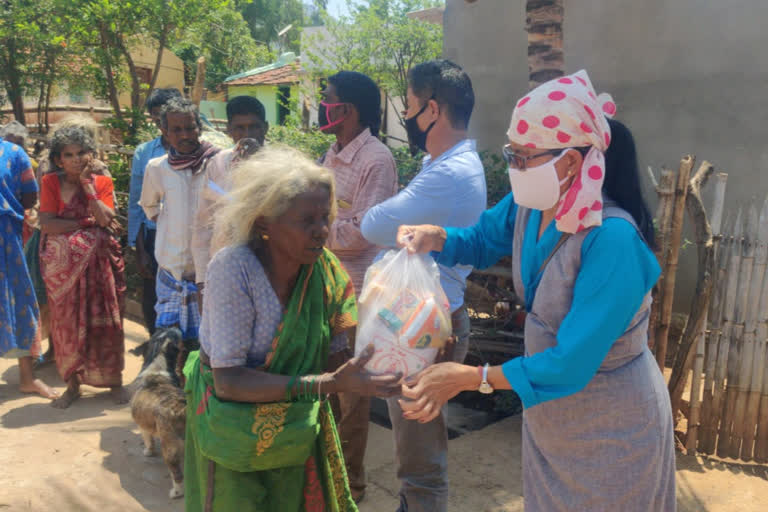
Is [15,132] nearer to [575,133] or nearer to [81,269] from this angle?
[81,269]

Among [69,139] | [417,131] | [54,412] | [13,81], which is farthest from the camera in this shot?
[13,81]

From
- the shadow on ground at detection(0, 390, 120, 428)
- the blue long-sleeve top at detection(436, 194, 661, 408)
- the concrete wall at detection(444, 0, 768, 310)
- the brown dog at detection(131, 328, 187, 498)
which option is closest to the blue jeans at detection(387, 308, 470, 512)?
the blue long-sleeve top at detection(436, 194, 661, 408)

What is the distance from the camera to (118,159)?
30.5ft

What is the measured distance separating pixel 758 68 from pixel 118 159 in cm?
828

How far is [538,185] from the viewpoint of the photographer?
1957 millimetres

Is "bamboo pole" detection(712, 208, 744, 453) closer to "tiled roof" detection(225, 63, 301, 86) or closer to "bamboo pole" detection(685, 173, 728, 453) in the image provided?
"bamboo pole" detection(685, 173, 728, 453)

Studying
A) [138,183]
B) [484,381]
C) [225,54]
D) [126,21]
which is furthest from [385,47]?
[225,54]

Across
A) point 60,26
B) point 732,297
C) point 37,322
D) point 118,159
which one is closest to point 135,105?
point 60,26

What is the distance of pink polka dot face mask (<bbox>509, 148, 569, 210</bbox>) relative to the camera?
192cm

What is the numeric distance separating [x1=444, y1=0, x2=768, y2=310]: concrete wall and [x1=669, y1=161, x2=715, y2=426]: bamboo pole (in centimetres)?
307

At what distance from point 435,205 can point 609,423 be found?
3.75ft

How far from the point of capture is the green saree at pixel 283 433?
2090 millimetres

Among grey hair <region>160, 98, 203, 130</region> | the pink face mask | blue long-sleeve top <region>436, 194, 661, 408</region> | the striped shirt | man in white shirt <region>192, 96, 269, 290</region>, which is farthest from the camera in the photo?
grey hair <region>160, 98, 203, 130</region>

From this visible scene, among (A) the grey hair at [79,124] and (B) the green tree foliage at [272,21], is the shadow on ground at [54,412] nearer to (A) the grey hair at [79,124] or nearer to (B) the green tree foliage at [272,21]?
(A) the grey hair at [79,124]
